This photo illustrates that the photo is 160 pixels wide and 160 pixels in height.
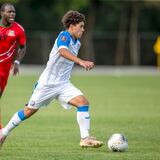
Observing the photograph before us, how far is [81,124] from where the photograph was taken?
467 inches

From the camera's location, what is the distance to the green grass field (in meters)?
11.5

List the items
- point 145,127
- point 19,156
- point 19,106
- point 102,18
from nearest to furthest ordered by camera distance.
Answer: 1. point 19,156
2. point 145,127
3. point 19,106
4. point 102,18

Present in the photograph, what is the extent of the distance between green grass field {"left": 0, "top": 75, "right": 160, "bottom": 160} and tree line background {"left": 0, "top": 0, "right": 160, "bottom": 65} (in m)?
23.1

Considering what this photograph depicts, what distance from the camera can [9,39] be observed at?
13.6 metres

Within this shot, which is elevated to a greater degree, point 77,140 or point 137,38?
point 137,38

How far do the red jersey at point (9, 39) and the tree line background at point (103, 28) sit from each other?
126ft

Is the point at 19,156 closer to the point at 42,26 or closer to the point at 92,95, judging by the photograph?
the point at 92,95

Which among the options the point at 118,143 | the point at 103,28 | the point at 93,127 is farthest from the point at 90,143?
the point at 103,28

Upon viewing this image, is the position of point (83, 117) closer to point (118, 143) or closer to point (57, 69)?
point (118, 143)

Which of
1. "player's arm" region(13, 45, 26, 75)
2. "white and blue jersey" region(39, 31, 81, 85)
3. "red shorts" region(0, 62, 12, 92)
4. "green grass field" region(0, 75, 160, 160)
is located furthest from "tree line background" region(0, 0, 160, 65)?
"white and blue jersey" region(39, 31, 81, 85)

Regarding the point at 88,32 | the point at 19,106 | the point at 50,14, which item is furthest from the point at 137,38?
the point at 19,106

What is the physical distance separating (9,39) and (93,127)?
360 cm

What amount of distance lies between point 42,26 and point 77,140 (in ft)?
144

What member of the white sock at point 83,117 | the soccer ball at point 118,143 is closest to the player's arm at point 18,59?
the white sock at point 83,117
